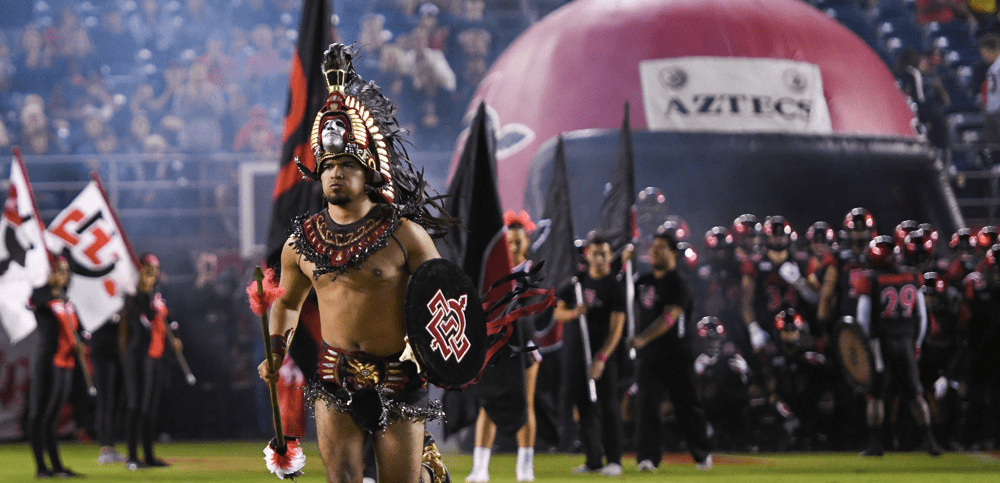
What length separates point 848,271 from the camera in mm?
10234

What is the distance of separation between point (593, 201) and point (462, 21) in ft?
20.7

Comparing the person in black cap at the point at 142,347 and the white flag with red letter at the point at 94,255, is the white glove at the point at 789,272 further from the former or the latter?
the white flag with red letter at the point at 94,255

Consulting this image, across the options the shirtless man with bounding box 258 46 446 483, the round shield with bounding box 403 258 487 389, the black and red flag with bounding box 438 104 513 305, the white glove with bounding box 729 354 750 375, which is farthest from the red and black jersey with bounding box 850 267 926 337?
the shirtless man with bounding box 258 46 446 483

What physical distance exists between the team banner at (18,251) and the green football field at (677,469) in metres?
1.24

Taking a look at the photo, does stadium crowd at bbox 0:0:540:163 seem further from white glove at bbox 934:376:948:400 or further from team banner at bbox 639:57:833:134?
white glove at bbox 934:376:948:400

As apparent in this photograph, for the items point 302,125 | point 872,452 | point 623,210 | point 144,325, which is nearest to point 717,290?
point 623,210

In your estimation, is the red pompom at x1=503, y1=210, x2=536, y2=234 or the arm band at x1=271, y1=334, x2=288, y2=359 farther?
the red pompom at x1=503, y1=210, x2=536, y2=234

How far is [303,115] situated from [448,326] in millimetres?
3209

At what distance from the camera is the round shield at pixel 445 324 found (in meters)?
4.04

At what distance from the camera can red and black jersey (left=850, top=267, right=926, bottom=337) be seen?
9469 millimetres

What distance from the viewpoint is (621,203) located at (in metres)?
9.13

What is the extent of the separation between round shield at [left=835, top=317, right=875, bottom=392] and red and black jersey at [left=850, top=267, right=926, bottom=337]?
16 cm

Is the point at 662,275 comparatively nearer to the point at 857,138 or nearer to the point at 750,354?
the point at 750,354

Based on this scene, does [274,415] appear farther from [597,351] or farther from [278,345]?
[597,351]
